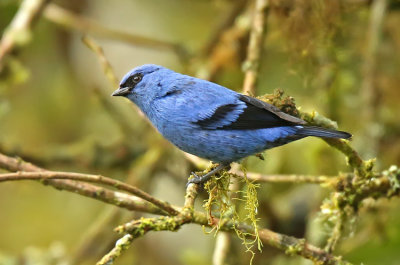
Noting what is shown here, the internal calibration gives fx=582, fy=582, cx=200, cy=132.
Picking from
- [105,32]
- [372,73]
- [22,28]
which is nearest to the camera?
[22,28]

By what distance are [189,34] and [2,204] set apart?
3.29 meters

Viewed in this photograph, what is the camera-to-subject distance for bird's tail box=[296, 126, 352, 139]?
292 cm

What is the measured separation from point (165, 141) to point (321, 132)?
7.60 ft

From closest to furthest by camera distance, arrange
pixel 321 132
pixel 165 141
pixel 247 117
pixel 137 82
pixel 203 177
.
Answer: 1. pixel 321 132
2. pixel 203 177
3. pixel 247 117
4. pixel 137 82
5. pixel 165 141

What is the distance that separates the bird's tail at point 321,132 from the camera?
2924 millimetres

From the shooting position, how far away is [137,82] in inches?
142

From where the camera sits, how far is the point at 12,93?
712 cm

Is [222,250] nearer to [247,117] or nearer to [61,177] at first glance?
[247,117]

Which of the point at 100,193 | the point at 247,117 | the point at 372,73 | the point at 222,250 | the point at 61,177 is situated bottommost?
the point at 61,177

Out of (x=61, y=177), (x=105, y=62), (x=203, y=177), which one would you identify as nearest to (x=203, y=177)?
(x=203, y=177)

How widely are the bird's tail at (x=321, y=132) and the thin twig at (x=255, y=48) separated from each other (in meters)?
0.77

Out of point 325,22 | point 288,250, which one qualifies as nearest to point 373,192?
point 288,250

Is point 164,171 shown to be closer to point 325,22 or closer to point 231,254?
point 231,254

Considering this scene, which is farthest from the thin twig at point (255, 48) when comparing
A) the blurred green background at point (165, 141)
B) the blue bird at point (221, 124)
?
the blue bird at point (221, 124)
